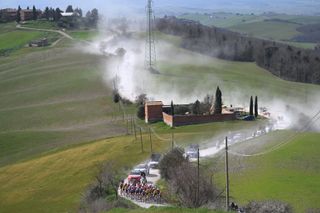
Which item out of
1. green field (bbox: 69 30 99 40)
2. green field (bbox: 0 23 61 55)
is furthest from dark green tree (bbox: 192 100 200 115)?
green field (bbox: 69 30 99 40)

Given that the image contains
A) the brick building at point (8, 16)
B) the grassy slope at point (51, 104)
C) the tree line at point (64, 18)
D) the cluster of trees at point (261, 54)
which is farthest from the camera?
the brick building at point (8, 16)

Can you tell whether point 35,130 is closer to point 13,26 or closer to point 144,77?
point 144,77

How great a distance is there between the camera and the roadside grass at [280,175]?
31.0 metres

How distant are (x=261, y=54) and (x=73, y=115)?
6370 cm

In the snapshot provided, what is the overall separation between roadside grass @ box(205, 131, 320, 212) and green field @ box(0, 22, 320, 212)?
37 centimetres

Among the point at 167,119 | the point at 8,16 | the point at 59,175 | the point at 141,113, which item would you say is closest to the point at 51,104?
the point at 141,113

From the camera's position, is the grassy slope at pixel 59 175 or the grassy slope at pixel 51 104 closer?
the grassy slope at pixel 59 175

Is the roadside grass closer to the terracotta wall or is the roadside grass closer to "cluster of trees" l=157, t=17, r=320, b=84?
the terracotta wall

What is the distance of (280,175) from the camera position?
115 feet

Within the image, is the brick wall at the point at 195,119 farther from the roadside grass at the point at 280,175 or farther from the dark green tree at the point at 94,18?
the dark green tree at the point at 94,18

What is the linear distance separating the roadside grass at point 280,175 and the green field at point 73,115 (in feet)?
1.23

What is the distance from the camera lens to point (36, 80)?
96.0 m

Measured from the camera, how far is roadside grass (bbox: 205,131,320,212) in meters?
31.0

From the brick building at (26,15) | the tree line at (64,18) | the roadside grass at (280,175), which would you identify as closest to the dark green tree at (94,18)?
the tree line at (64,18)
